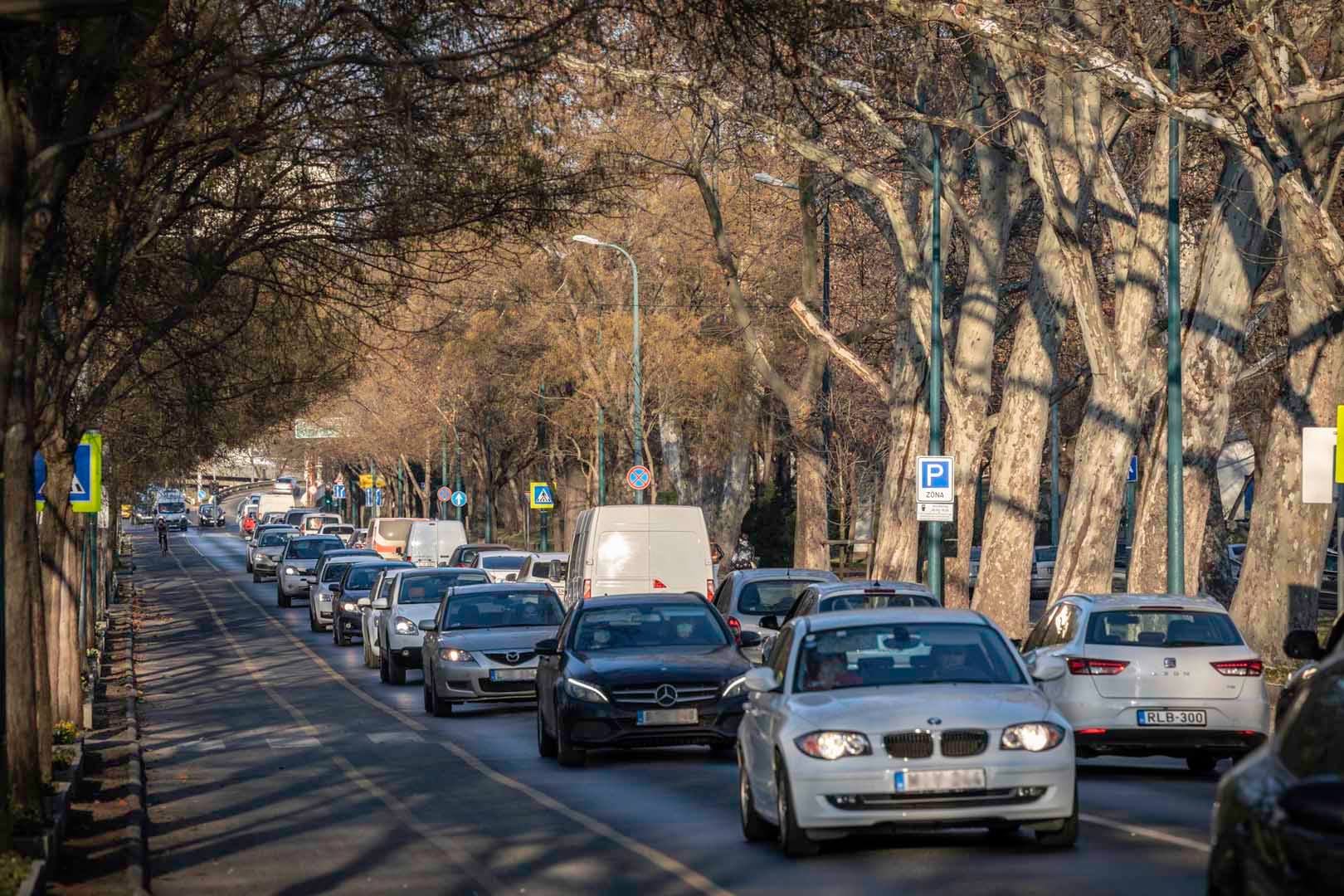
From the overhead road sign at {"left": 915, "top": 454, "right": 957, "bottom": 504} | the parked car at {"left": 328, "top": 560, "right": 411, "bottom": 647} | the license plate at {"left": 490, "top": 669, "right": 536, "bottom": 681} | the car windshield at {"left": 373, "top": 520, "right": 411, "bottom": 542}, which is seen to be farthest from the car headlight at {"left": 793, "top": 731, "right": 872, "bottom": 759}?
the car windshield at {"left": 373, "top": 520, "right": 411, "bottom": 542}

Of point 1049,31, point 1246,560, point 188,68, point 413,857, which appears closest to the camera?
point 413,857

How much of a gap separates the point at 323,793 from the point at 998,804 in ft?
23.1

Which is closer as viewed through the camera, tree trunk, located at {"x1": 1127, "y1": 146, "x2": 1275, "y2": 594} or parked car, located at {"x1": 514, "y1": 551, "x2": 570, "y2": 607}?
tree trunk, located at {"x1": 1127, "y1": 146, "x2": 1275, "y2": 594}

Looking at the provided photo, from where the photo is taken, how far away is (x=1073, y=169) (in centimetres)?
3050

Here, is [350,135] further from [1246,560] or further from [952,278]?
[952,278]

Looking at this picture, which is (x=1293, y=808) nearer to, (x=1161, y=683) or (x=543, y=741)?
(x=1161, y=683)

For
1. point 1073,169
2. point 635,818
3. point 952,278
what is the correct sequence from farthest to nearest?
point 952,278 < point 1073,169 < point 635,818

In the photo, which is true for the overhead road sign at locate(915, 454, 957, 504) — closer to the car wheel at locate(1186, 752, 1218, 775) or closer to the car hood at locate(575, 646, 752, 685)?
the car hood at locate(575, 646, 752, 685)

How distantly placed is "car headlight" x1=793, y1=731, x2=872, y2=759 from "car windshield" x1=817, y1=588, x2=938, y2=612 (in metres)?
9.38

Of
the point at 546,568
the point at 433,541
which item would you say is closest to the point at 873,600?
the point at 546,568

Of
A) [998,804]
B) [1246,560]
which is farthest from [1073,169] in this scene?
[998,804]

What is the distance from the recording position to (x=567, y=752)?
1827 centimetres

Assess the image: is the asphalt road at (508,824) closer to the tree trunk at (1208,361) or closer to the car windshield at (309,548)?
the tree trunk at (1208,361)

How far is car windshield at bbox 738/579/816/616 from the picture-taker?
25797mm
